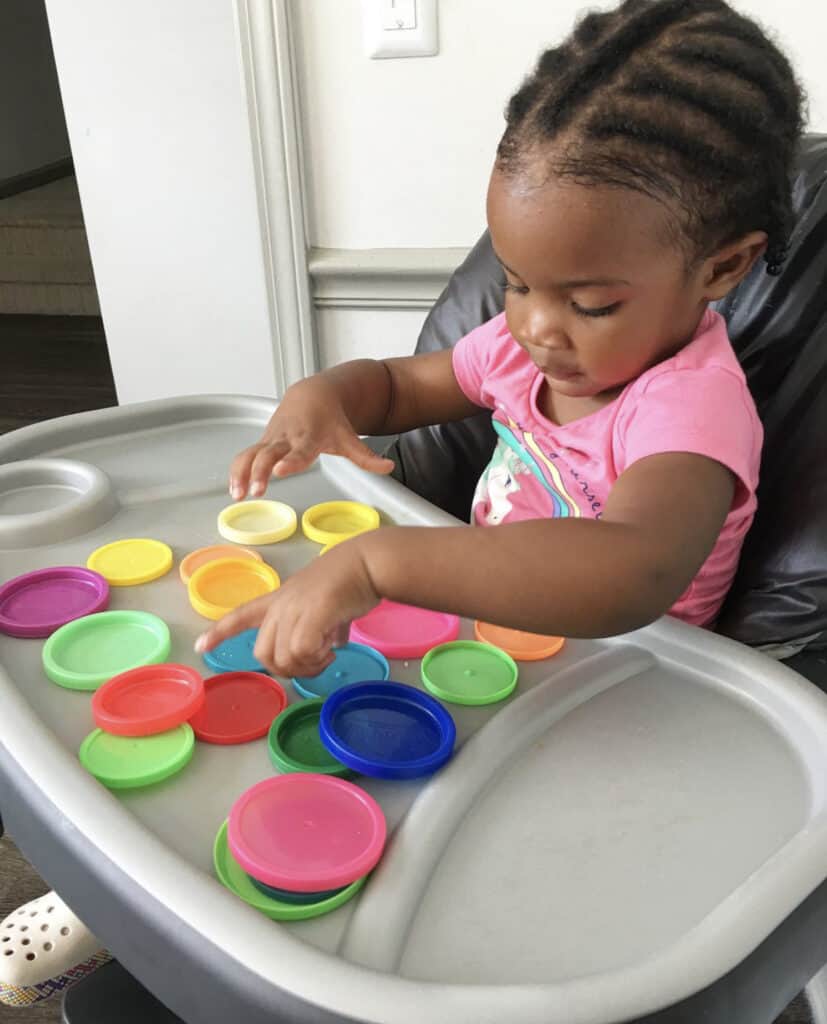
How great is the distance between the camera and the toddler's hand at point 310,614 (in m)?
0.51

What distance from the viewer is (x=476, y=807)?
1.70 feet

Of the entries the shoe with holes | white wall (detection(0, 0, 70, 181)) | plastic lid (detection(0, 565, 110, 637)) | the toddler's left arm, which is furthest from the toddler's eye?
white wall (detection(0, 0, 70, 181))

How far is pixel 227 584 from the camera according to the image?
2.23ft

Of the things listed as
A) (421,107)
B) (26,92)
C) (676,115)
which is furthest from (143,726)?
(26,92)

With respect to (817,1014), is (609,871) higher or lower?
higher

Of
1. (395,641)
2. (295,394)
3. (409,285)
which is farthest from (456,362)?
(409,285)

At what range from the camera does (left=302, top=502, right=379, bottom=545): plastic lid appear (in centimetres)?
74

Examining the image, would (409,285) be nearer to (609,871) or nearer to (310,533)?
(310,533)

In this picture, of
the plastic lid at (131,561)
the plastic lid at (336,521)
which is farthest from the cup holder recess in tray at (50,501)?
the plastic lid at (336,521)

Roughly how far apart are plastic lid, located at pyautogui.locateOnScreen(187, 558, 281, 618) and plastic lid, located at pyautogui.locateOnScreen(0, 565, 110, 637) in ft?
0.20

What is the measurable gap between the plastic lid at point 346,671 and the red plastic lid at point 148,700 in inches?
2.5

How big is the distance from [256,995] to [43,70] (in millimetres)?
3773

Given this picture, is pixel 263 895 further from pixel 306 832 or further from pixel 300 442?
pixel 300 442

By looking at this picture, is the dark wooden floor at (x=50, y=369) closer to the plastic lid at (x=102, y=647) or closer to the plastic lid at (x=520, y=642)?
the plastic lid at (x=102, y=647)
